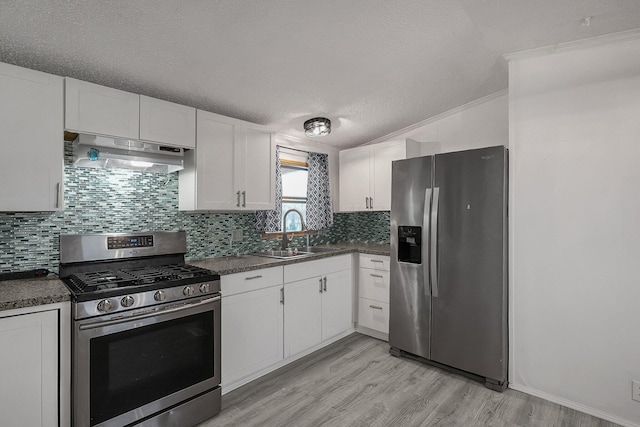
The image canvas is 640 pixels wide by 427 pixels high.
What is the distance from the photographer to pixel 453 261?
2.74 meters

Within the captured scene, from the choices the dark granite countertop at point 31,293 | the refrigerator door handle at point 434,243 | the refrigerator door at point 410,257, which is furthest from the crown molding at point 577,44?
the dark granite countertop at point 31,293

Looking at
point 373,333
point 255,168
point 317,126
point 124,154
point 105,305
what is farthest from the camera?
point 373,333

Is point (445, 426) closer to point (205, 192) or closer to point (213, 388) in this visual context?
point (213, 388)

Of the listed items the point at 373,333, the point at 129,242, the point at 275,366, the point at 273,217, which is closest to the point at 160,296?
the point at 129,242

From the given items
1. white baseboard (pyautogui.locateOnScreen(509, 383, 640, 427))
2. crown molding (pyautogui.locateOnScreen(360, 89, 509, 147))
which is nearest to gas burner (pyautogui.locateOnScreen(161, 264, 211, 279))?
white baseboard (pyautogui.locateOnScreen(509, 383, 640, 427))

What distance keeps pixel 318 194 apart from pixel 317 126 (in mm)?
957

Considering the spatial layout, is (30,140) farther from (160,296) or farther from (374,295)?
(374,295)

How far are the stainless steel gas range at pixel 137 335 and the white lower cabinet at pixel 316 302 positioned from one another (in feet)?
2.76

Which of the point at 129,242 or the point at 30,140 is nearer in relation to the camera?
the point at 30,140

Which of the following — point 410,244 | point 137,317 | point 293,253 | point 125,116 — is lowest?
point 137,317

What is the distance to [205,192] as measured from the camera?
2623mm

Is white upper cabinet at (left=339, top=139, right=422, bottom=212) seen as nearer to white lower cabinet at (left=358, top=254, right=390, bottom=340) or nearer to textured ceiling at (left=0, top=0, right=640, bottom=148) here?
white lower cabinet at (left=358, top=254, right=390, bottom=340)

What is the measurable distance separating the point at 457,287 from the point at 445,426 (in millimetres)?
1024

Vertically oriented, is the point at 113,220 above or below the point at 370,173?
below
